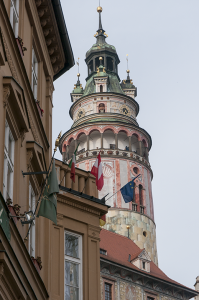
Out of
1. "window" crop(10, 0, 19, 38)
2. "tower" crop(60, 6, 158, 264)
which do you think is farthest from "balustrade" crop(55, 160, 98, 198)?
"tower" crop(60, 6, 158, 264)

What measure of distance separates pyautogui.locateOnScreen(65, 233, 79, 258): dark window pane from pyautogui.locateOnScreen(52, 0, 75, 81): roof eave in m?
5.55

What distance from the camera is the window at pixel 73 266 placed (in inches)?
666

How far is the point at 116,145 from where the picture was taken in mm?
53938

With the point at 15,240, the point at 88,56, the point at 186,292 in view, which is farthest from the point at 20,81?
the point at 88,56

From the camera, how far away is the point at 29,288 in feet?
39.9

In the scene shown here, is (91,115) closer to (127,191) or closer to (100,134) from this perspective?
(100,134)

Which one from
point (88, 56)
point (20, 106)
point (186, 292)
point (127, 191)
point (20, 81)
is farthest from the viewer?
point (88, 56)

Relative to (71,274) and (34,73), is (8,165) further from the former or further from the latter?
(71,274)

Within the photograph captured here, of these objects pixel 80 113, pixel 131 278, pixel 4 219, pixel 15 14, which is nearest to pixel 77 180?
pixel 15 14

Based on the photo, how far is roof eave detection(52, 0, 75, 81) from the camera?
57.7ft

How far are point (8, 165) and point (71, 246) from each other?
19.4 ft

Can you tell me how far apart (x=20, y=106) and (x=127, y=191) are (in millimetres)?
18823

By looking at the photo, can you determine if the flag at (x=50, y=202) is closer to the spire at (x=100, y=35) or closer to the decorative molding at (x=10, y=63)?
the decorative molding at (x=10, y=63)

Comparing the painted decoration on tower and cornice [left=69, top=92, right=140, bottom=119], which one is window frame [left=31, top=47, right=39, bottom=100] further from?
cornice [left=69, top=92, right=140, bottom=119]
